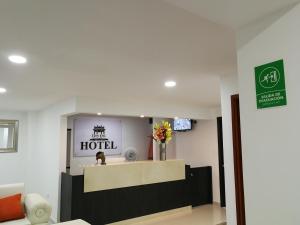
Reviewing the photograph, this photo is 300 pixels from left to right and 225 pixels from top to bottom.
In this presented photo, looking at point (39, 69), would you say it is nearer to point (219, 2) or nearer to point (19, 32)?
point (19, 32)

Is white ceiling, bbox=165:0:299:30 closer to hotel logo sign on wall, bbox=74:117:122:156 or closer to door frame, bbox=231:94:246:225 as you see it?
door frame, bbox=231:94:246:225

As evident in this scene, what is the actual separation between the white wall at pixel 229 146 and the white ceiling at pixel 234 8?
1476mm

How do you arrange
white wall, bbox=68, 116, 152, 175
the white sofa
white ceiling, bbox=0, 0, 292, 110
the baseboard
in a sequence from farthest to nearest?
white wall, bbox=68, 116, 152, 175 → the baseboard → the white sofa → white ceiling, bbox=0, 0, 292, 110

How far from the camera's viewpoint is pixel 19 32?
174 cm

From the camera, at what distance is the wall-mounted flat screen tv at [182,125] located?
20.7 ft

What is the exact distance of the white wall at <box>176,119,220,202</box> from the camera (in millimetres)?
5789

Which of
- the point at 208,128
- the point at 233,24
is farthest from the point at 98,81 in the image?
the point at 208,128

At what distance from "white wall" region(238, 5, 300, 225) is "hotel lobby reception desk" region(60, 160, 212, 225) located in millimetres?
3203

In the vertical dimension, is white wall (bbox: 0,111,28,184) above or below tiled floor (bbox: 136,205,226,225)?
above

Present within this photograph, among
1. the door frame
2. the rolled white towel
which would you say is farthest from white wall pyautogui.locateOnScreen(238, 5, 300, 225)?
the rolled white towel

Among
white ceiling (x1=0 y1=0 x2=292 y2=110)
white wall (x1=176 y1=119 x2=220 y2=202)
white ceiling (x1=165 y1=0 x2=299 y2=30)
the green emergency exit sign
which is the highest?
white ceiling (x1=0 y1=0 x2=292 y2=110)

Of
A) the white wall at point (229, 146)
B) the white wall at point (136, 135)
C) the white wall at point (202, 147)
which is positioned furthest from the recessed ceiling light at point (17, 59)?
the white wall at point (136, 135)

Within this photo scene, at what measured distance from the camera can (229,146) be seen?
9.10 feet

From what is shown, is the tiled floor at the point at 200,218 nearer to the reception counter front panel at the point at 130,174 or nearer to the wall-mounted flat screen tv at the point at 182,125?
the reception counter front panel at the point at 130,174
